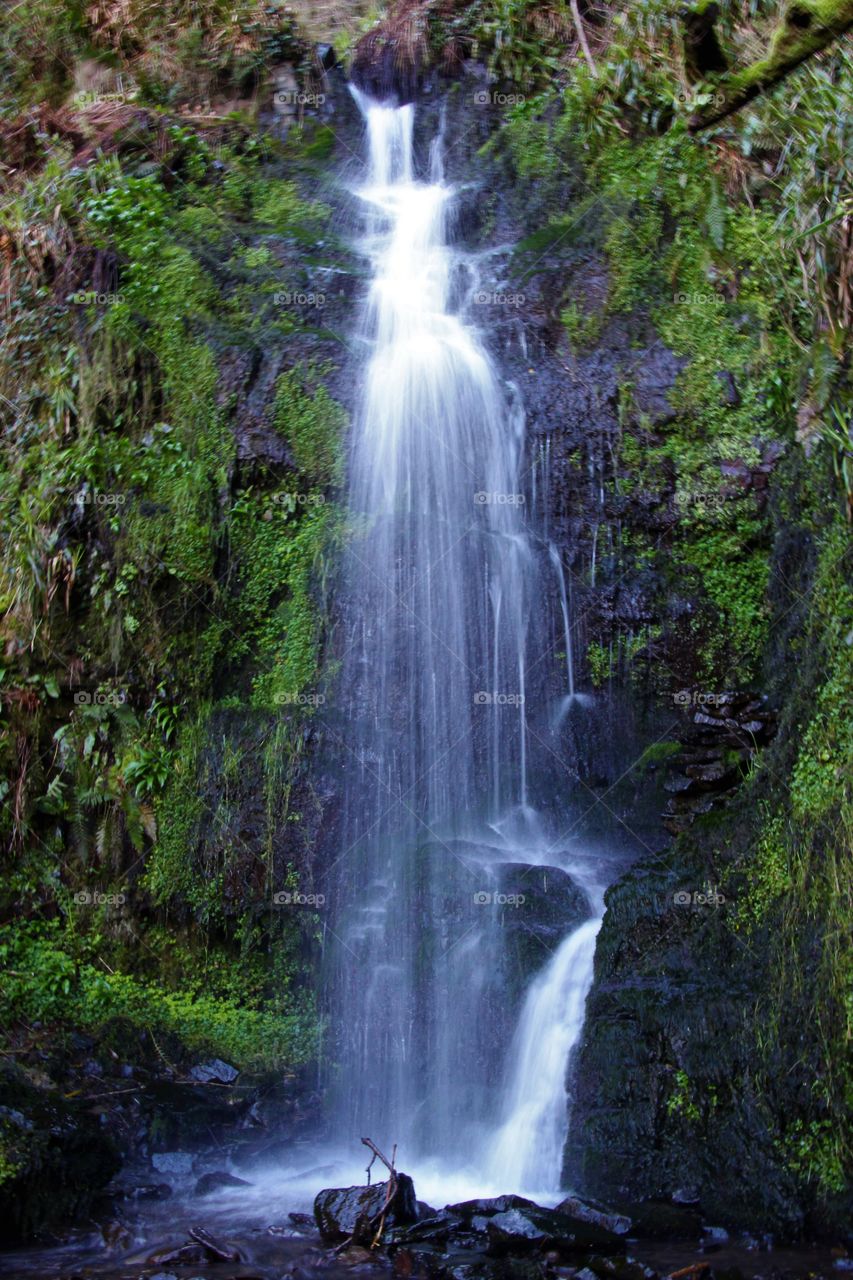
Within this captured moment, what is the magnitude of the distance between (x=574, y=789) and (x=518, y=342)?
146 inches

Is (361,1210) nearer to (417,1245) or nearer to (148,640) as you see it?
(417,1245)

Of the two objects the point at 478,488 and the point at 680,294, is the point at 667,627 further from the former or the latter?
the point at 680,294

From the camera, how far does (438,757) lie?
25.6 feet

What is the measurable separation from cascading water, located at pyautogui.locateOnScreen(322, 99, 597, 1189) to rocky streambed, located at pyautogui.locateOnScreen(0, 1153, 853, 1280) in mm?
675

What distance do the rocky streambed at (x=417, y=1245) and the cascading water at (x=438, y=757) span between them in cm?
68

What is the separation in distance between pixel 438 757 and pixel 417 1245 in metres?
3.41

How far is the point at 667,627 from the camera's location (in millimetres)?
8062

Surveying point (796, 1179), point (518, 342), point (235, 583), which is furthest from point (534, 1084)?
point (518, 342)

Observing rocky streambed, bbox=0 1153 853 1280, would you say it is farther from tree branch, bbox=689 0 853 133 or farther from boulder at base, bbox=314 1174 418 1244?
tree branch, bbox=689 0 853 133

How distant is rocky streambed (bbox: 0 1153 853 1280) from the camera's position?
471cm

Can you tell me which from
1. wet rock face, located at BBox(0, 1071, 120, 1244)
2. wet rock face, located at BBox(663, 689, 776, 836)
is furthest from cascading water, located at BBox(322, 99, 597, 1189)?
wet rock face, located at BBox(0, 1071, 120, 1244)

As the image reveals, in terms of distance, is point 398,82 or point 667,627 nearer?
point 667,627

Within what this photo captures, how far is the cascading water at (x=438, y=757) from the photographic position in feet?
21.2

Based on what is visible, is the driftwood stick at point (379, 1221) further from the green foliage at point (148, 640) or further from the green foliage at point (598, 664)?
the green foliage at point (598, 664)
